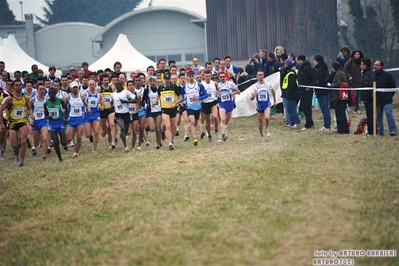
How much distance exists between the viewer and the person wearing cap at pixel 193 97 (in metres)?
18.3

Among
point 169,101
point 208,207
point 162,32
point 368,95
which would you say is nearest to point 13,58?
point 162,32

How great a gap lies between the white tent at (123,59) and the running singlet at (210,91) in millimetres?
18191

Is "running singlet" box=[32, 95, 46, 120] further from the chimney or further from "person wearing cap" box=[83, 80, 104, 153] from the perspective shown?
the chimney

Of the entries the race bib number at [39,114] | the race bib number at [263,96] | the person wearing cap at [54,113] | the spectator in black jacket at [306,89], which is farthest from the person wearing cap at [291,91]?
the race bib number at [39,114]

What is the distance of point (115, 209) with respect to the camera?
1020 cm

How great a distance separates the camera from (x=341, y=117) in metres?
18.6

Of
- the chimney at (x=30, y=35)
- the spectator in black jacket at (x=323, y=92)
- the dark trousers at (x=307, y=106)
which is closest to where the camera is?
the spectator in black jacket at (x=323, y=92)

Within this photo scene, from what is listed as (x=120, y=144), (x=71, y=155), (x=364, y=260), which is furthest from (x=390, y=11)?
(x=364, y=260)

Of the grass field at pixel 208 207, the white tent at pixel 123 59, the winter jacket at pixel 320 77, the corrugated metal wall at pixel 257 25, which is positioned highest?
the corrugated metal wall at pixel 257 25

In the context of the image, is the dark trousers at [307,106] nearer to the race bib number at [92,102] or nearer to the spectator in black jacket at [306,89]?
the spectator in black jacket at [306,89]

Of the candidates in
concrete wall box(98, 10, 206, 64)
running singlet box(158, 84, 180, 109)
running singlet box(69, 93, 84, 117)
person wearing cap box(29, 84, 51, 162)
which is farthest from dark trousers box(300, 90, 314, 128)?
concrete wall box(98, 10, 206, 64)

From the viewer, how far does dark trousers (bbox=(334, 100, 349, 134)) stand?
18.5 metres

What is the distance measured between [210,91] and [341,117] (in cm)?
381

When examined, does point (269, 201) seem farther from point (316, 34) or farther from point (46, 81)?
point (316, 34)
